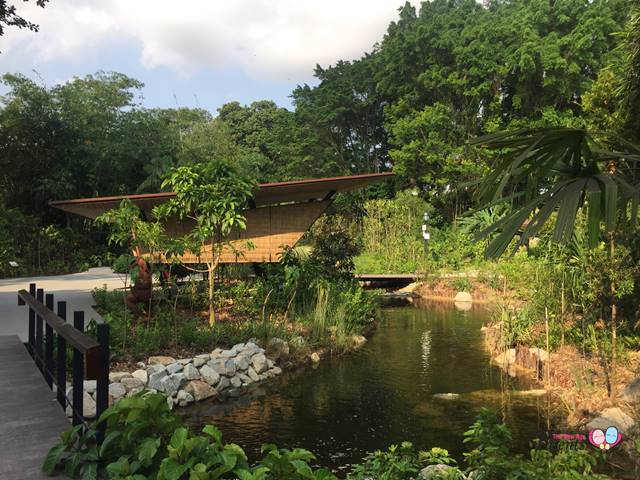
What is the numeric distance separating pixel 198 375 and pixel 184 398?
383 mm

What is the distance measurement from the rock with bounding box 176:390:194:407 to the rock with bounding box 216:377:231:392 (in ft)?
1.34

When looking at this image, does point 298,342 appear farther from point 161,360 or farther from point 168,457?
point 168,457

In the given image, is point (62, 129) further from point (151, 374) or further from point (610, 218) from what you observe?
point (610, 218)

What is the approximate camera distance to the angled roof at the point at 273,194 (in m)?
8.35

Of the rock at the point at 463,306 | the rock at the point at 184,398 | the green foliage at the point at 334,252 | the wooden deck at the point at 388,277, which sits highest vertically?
the green foliage at the point at 334,252

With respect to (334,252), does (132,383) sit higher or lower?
lower

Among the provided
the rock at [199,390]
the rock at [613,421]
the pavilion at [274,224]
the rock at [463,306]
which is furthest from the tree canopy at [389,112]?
the rock at [613,421]

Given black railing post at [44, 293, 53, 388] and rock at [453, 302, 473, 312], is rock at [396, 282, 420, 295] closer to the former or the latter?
rock at [453, 302, 473, 312]

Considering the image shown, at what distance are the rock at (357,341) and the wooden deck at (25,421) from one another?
4738 millimetres

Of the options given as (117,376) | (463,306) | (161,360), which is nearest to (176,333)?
(161,360)

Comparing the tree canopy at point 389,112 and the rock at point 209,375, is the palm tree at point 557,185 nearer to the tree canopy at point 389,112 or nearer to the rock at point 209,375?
the rock at point 209,375

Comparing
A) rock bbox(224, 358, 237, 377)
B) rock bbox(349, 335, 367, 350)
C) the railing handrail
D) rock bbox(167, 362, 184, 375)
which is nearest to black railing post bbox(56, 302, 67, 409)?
the railing handrail

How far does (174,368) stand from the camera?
238 inches

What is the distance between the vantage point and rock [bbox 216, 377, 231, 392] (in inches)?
246
